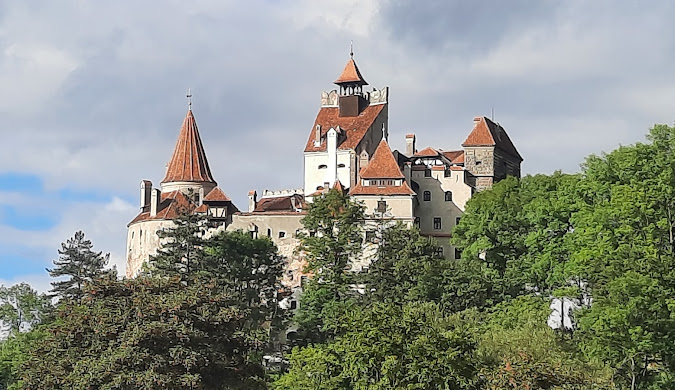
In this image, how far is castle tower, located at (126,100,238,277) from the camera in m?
78.7

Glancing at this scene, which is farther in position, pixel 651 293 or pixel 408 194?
pixel 408 194

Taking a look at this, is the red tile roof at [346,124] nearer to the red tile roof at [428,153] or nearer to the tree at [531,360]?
the red tile roof at [428,153]

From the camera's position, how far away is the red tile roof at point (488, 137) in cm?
7994

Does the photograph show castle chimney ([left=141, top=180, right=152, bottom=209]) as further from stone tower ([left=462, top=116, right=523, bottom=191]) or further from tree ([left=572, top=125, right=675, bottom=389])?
tree ([left=572, top=125, right=675, bottom=389])

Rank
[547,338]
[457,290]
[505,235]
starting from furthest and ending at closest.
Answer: [505,235]
[457,290]
[547,338]

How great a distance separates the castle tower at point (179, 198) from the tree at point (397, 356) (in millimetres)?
37056

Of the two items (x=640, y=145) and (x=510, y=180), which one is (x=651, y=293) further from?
(x=510, y=180)

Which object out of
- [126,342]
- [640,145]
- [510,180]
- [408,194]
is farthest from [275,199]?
[126,342]

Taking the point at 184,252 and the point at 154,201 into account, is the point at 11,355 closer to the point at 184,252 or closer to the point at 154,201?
the point at 184,252

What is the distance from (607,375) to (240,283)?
30481 millimetres

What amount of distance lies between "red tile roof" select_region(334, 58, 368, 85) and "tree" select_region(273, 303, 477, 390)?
50.1m

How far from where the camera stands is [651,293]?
1732 inches

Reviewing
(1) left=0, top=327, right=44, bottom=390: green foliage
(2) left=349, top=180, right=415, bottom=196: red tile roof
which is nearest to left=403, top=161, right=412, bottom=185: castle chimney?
(2) left=349, top=180, right=415, bottom=196: red tile roof

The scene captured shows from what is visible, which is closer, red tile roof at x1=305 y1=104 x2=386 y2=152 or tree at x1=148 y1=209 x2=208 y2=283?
tree at x1=148 y1=209 x2=208 y2=283
